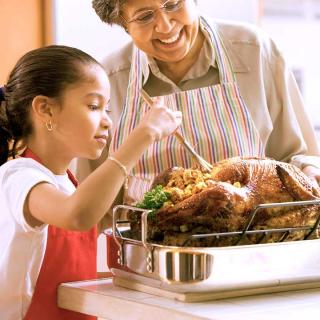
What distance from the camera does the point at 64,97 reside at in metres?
1.66

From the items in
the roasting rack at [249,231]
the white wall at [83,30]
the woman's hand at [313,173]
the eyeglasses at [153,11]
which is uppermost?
the white wall at [83,30]

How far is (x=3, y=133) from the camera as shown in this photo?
1777 millimetres

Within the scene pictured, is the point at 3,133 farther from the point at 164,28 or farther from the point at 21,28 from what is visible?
the point at 21,28

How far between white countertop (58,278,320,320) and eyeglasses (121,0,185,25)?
71 cm

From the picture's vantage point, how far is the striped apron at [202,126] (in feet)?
7.01

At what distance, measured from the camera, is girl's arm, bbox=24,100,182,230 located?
1.44m

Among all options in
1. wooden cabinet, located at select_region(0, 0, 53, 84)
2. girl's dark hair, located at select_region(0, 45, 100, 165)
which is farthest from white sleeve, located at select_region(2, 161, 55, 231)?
wooden cabinet, located at select_region(0, 0, 53, 84)

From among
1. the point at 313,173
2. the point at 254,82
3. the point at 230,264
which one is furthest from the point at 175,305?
the point at 254,82

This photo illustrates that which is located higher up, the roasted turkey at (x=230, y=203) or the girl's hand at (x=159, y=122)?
the girl's hand at (x=159, y=122)

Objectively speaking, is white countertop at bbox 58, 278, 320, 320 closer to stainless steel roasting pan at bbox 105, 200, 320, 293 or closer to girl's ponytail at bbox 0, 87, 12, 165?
stainless steel roasting pan at bbox 105, 200, 320, 293

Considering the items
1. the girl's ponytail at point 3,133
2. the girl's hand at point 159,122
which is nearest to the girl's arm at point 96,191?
the girl's hand at point 159,122

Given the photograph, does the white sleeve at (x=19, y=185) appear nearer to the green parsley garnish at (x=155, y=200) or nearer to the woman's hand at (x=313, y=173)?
the green parsley garnish at (x=155, y=200)

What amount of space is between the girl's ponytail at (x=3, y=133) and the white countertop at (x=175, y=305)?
0.34m

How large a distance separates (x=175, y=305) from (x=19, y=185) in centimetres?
38
